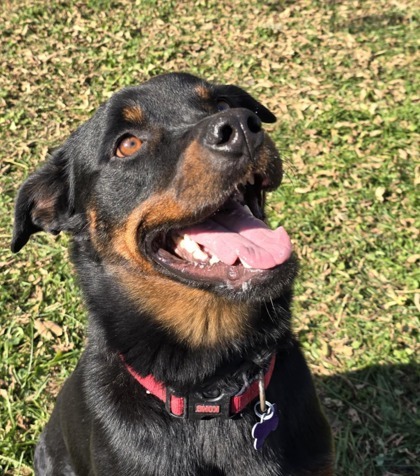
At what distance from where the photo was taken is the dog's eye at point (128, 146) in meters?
2.82

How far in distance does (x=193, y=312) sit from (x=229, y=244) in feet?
1.36

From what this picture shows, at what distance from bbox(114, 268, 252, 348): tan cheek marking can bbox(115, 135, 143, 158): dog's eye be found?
0.64 meters

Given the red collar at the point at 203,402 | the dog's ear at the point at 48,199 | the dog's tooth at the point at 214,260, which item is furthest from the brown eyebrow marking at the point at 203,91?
the red collar at the point at 203,402

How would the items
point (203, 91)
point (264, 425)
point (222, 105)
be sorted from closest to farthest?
point (264, 425)
point (203, 91)
point (222, 105)

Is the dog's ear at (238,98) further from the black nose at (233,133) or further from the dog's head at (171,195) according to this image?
the black nose at (233,133)

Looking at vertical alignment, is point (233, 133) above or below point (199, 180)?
above

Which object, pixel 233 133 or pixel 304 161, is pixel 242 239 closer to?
pixel 233 133

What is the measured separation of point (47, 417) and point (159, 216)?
2.39 m

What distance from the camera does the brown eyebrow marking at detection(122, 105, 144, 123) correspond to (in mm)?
2842

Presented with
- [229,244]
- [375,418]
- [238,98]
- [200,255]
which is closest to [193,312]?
[200,255]

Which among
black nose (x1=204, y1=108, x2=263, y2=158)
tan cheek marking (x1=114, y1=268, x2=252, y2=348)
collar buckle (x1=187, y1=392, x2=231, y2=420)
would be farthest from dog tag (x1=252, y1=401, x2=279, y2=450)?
black nose (x1=204, y1=108, x2=263, y2=158)

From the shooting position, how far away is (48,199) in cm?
314

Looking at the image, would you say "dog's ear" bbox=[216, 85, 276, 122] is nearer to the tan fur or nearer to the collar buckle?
the tan fur

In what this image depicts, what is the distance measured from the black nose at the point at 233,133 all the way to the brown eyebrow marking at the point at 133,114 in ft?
2.03
